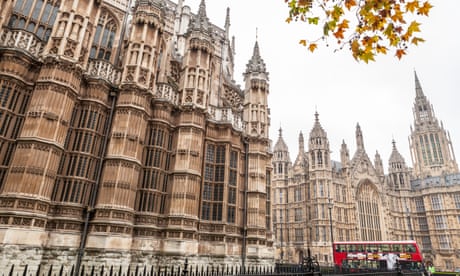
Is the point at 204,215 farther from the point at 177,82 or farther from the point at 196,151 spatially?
the point at 177,82

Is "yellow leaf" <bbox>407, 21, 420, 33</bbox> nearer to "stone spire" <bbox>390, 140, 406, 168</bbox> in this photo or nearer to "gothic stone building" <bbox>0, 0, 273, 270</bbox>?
"gothic stone building" <bbox>0, 0, 273, 270</bbox>

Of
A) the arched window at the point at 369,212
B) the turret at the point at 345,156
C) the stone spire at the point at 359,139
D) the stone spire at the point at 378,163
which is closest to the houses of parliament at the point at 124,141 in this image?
the turret at the point at 345,156

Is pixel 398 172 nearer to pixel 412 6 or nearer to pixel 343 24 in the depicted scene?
pixel 343 24

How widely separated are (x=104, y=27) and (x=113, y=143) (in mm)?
9311

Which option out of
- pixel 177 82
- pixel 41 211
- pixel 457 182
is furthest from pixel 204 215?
pixel 457 182

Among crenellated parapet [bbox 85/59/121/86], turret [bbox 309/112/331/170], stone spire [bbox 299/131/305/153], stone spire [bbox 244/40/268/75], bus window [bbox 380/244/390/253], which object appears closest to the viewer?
crenellated parapet [bbox 85/59/121/86]

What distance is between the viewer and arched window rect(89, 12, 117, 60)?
18219 mm

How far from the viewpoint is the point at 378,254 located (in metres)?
31.2

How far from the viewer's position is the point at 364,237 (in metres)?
52.8

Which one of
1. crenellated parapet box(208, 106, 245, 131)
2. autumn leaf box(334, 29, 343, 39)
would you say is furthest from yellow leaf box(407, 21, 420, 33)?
crenellated parapet box(208, 106, 245, 131)

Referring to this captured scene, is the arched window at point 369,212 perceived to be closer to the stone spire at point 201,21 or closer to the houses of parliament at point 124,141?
the houses of parliament at point 124,141

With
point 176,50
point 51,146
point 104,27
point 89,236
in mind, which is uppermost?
point 176,50

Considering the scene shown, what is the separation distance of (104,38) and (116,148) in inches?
350

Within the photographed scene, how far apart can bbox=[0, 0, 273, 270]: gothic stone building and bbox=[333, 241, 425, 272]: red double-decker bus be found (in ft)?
55.9
